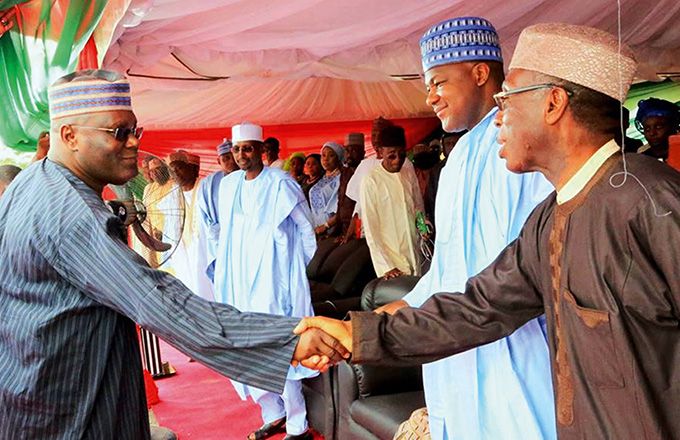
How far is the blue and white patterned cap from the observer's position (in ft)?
8.48

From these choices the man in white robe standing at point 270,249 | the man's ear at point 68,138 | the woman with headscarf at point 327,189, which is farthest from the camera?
the woman with headscarf at point 327,189

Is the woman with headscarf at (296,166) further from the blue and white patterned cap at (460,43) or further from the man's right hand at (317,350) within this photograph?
the man's right hand at (317,350)

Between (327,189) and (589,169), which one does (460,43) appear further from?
(327,189)

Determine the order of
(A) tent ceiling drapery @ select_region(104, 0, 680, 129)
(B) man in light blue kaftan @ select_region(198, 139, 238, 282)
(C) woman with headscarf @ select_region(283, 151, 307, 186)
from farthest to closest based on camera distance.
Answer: (C) woman with headscarf @ select_region(283, 151, 307, 186) < (B) man in light blue kaftan @ select_region(198, 139, 238, 282) < (A) tent ceiling drapery @ select_region(104, 0, 680, 129)

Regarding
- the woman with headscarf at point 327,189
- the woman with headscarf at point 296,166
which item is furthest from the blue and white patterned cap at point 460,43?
the woman with headscarf at point 296,166

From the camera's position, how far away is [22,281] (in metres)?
1.81

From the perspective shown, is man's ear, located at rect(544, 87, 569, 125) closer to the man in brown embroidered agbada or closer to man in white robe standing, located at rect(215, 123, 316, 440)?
the man in brown embroidered agbada

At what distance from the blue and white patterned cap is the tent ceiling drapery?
1.98 metres

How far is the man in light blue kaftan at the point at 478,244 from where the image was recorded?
7.47ft

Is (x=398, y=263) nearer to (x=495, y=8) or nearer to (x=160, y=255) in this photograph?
(x=495, y=8)

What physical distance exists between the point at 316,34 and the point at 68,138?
12.3 feet

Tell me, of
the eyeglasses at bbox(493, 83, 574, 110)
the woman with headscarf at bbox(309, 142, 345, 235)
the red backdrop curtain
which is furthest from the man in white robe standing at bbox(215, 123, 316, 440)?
the red backdrop curtain

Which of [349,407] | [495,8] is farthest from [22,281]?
[495,8]

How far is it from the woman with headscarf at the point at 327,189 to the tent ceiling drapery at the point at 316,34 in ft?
6.95
